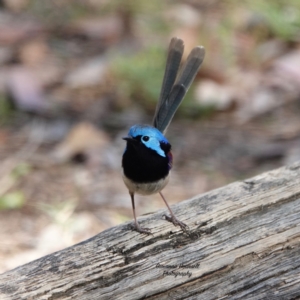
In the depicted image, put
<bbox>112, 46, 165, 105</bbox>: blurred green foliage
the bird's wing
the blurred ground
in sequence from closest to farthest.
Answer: the bird's wing, the blurred ground, <bbox>112, 46, 165, 105</bbox>: blurred green foliage

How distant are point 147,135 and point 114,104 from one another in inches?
124

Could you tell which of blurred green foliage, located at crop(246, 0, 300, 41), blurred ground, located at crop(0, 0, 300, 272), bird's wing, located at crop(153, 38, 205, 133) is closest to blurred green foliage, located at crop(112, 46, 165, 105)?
blurred ground, located at crop(0, 0, 300, 272)

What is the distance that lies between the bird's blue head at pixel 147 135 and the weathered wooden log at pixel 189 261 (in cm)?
44

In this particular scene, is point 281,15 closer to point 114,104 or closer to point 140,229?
point 114,104

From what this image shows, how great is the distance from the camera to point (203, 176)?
16.9ft

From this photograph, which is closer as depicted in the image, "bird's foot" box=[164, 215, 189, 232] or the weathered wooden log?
the weathered wooden log

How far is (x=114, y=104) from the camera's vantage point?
20.5 feet

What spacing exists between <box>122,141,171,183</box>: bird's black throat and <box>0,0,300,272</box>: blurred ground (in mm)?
1253

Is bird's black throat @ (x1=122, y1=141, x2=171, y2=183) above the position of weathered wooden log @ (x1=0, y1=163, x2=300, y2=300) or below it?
above

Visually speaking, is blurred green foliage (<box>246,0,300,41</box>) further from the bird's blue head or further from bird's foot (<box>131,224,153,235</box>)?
bird's foot (<box>131,224,153,235</box>)

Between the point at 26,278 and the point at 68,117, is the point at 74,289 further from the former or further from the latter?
the point at 68,117

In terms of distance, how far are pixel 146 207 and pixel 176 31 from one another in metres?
Answer: 3.33

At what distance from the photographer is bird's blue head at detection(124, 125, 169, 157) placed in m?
3.15

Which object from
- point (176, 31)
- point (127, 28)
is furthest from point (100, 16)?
point (176, 31)
